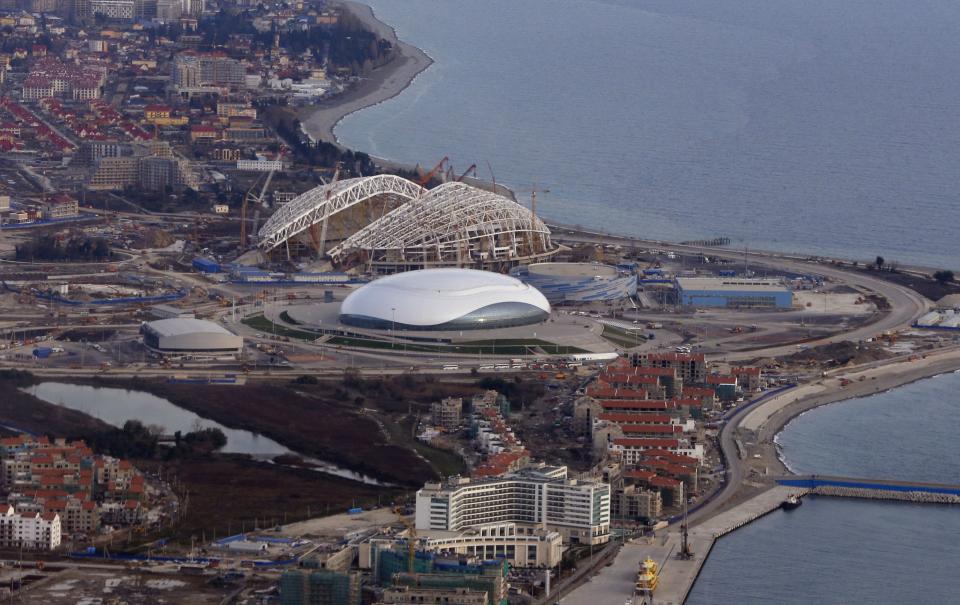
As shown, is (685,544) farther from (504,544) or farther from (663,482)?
(663,482)

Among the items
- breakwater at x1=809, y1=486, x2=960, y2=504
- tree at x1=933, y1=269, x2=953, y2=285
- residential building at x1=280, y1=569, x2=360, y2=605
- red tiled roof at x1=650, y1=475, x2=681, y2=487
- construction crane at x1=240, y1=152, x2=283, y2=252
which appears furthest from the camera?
construction crane at x1=240, y1=152, x2=283, y2=252

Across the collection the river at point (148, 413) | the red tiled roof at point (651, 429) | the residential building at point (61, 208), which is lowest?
the river at point (148, 413)


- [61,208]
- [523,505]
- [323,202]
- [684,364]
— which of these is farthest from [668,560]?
[61,208]

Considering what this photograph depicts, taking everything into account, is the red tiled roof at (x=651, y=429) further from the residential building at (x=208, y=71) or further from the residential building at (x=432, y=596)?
the residential building at (x=208, y=71)

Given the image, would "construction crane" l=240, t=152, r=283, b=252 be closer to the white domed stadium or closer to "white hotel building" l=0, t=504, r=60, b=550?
the white domed stadium

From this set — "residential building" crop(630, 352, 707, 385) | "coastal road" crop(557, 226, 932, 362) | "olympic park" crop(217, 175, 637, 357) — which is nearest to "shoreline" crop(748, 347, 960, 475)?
"residential building" crop(630, 352, 707, 385)

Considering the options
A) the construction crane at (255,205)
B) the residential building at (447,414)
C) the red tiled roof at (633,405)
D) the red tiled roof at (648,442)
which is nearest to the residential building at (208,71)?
the construction crane at (255,205)
